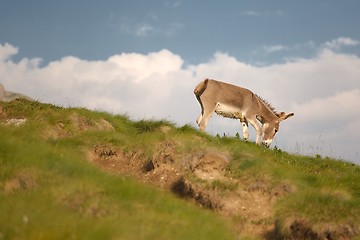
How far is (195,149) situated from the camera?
15977 millimetres

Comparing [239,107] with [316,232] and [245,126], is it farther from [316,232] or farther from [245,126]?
[316,232]

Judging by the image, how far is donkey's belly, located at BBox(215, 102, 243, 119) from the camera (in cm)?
A: 2441

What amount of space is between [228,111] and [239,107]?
2.58 ft

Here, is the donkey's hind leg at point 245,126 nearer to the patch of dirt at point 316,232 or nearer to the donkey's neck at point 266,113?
the donkey's neck at point 266,113

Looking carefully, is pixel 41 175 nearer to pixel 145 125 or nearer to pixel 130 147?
pixel 130 147

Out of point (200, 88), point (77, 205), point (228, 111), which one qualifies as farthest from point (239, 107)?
point (77, 205)

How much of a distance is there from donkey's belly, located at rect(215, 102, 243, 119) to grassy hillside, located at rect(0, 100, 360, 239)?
4821 millimetres

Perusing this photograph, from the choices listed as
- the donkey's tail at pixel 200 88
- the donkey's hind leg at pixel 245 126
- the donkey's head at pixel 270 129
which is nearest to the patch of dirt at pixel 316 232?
the donkey's tail at pixel 200 88

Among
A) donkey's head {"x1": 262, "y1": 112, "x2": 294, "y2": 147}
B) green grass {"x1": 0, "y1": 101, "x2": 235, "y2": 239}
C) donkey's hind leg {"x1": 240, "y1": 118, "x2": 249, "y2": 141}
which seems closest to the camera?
green grass {"x1": 0, "y1": 101, "x2": 235, "y2": 239}

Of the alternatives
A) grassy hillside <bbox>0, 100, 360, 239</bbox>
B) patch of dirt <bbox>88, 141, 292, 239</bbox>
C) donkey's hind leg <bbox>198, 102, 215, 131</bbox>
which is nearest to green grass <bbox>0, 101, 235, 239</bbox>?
grassy hillside <bbox>0, 100, 360, 239</bbox>

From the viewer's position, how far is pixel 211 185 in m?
14.7

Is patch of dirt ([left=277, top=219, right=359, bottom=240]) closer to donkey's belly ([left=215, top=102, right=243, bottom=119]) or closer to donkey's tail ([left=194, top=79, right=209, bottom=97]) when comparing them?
donkey's belly ([left=215, top=102, right=243, bottom=119])

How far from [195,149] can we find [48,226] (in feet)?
29.5

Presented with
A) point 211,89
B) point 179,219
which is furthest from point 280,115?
point 179,219
